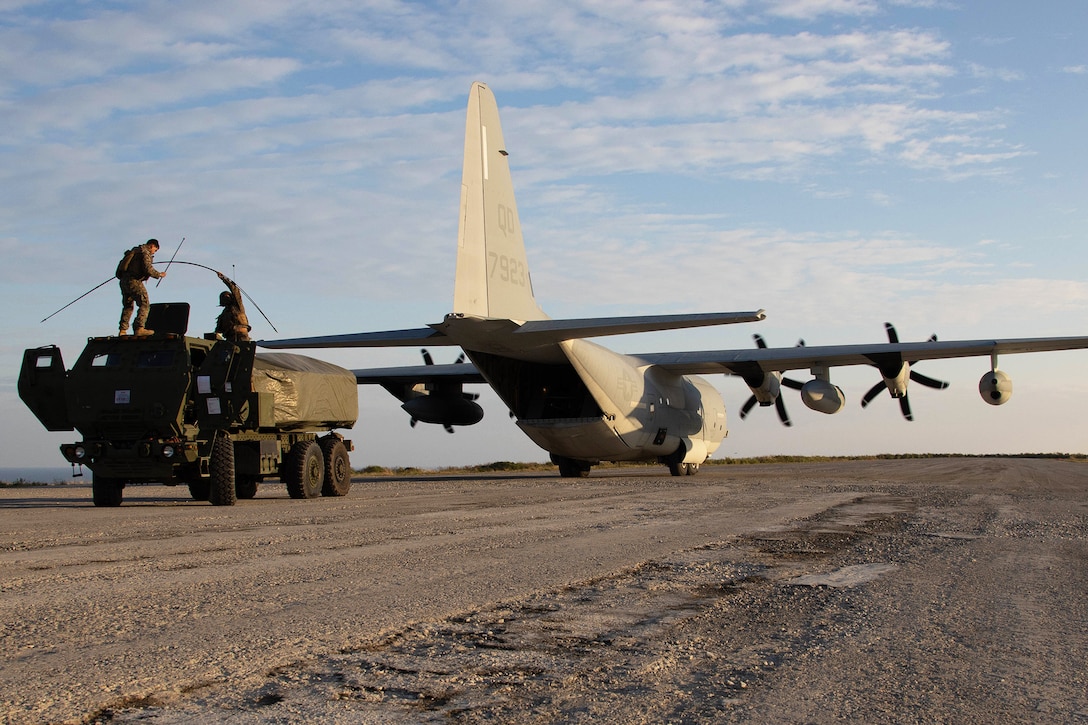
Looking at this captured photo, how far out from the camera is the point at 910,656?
4.65 meters

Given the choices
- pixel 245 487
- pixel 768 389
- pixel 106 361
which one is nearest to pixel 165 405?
pixel 106 361

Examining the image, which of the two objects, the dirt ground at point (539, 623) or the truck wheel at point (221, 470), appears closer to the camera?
the dirt ground at point (539, 623)

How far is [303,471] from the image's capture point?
16.3 metres

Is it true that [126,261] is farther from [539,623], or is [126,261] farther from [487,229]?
[539,623]

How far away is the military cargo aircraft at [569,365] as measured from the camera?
1953 cm

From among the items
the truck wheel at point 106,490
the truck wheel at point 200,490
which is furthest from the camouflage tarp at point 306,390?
the truck wheel at point 106,490

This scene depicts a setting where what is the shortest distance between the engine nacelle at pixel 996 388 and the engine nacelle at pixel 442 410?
50.2ft

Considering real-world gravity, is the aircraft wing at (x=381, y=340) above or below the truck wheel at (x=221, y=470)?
above

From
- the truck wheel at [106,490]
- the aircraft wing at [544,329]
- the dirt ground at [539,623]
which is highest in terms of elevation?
the aircraft wing at [544,329]

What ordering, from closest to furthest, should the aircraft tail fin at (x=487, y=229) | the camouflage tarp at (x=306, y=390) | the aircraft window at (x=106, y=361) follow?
the aircraft window at (x=106, y=361) → the camouflage tarp at (x=306, y=390) → the aircraft tail fin at (x=487, y=229)

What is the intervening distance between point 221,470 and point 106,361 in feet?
7.79

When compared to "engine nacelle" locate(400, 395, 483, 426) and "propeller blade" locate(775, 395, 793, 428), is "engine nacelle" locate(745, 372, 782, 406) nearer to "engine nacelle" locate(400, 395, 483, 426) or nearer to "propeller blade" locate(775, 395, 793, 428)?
"propeller blade" locate(775, 395, 793, 428)

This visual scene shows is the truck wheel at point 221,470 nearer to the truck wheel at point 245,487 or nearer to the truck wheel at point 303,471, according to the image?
the truck wheel at point 303,471

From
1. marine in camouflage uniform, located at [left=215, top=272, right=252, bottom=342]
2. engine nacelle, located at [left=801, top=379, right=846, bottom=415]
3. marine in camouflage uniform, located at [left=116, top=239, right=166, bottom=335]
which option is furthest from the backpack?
engine nacelle, located at [left=801, top=379, right=846, bottom=415]
